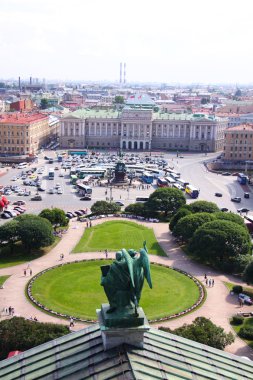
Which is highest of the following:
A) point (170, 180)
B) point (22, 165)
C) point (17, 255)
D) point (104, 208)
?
point (104, 208)

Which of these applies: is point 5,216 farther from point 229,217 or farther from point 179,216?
point 229,217

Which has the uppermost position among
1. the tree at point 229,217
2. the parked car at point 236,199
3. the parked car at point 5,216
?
the tree at point 229,217

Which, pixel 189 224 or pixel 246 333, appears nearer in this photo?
pixel 246 333

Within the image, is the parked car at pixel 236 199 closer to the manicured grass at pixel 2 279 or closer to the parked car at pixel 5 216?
the parked car at pixel 5 216

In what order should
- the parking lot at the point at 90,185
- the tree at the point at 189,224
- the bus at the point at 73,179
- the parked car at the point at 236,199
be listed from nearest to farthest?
the tree at the point at 189,224 < the parking lot at the point at 90,185 < the parked car at the point at 236,199 < the bus at the point at 73,179

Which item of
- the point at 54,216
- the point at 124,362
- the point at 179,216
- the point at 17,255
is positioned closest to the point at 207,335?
the point at 124,362

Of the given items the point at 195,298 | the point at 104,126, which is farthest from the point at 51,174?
the point at 195,298

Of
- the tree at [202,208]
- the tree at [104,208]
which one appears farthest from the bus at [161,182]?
the tree at [202,208]
